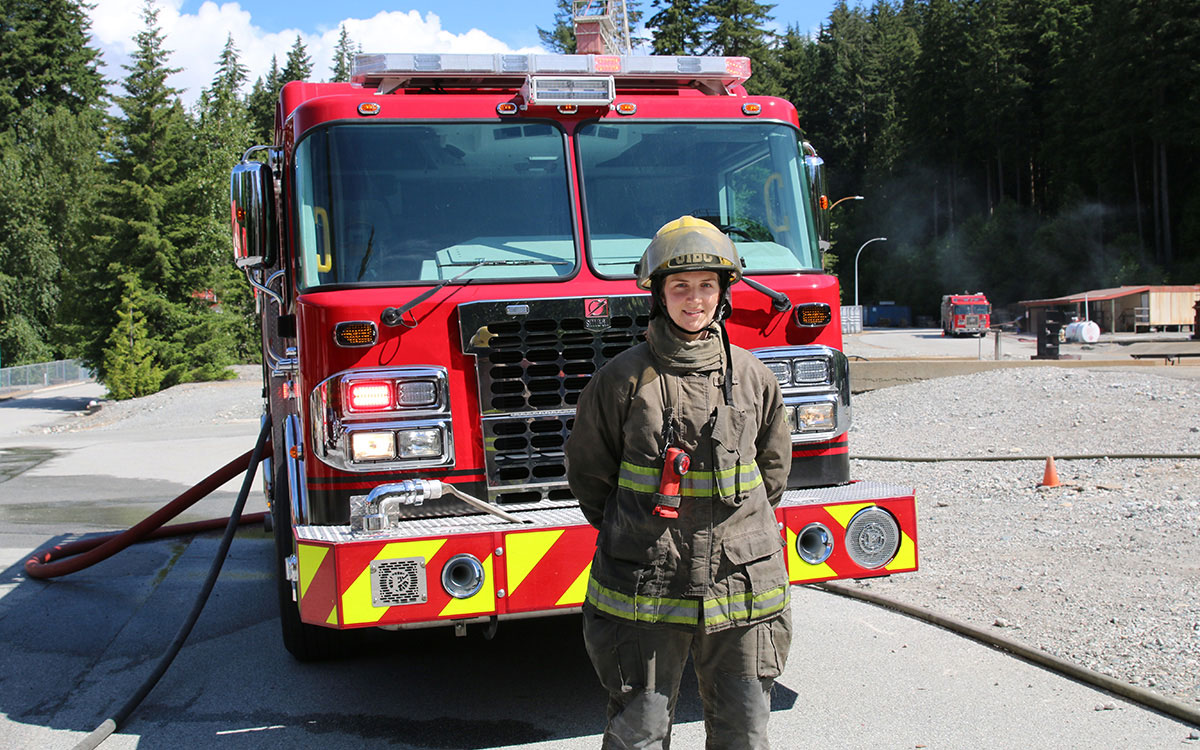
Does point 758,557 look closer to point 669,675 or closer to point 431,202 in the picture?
point 669,675

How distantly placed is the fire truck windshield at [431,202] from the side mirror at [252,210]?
221 mm

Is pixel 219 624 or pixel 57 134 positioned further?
pixel 57 134

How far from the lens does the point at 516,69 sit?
4.98 metres

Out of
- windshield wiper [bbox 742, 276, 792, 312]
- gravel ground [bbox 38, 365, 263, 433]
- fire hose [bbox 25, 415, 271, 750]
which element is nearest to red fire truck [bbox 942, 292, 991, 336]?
gravel ground [bbox 38, 365, 263, 433]

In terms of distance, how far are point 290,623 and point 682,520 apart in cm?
310

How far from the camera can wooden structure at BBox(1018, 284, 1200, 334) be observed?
177ft

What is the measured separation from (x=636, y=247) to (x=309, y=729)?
254 cm

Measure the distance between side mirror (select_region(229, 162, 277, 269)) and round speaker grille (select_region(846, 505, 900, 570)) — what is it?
2.83 metres

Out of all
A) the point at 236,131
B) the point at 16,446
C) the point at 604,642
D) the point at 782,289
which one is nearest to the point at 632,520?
the point at 604,642

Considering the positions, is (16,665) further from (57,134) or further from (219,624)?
(57,134)

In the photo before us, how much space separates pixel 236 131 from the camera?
4603cm

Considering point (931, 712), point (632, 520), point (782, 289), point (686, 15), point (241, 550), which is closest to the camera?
point (632, 520)

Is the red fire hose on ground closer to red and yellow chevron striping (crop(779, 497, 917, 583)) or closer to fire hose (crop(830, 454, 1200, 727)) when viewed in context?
fire hose (crop(830, 454, 1200, 727))

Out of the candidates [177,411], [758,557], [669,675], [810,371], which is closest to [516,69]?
[810,371]
